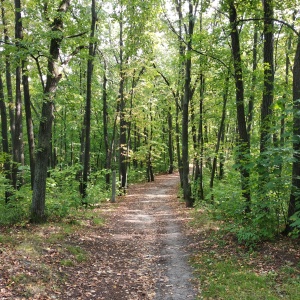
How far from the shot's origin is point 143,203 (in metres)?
17.0

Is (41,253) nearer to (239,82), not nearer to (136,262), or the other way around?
(136,262)

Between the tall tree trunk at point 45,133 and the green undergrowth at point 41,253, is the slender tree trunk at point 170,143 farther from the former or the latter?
the green undergrowth at point 41,253

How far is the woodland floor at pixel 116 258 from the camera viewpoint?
5.51 m

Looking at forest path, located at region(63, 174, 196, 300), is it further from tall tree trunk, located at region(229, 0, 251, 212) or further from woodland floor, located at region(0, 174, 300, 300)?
tall tree trunk, located at region(229, 0, 251, 212)

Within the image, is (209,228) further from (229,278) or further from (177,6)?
(177,6)

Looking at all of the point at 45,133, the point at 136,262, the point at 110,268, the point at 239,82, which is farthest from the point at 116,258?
the point at 239,82

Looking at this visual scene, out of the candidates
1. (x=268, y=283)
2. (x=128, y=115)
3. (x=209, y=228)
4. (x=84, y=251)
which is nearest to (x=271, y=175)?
(x=268, y=283)

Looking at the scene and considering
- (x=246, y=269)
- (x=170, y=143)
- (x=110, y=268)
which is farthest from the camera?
(x=170, y=143)

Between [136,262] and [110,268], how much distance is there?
0.77 m

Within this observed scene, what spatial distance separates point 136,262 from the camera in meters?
7.46

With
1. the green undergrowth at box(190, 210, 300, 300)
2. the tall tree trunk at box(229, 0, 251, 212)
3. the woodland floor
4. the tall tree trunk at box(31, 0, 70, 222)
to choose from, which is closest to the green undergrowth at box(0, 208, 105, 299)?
the woodland floor

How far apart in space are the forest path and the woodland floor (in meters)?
0.02

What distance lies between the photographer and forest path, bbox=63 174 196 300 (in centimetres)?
568

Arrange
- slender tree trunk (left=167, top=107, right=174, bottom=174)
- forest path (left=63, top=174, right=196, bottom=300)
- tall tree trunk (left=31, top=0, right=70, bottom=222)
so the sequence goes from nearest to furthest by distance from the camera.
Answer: forest path (left=63, top=174, right=196, bottom=300) → tall tree trunk (left=31, top=0, right=70, bottom=222) → slender tree trunk (left=167, top=107, right=174, bottom=174)
